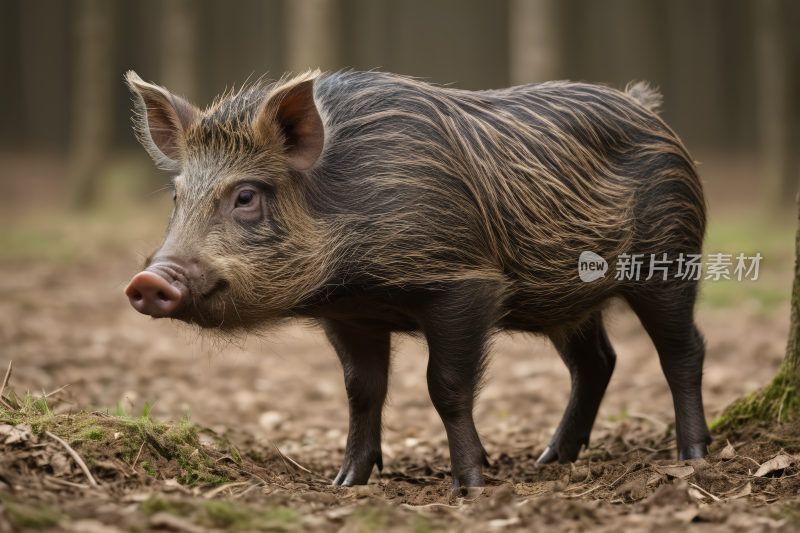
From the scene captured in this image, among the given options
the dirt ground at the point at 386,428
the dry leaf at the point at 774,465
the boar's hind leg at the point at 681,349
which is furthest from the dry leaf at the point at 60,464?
the boar's hind leg at the point at 681,349

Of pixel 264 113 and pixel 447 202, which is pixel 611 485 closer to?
pixel 447 202

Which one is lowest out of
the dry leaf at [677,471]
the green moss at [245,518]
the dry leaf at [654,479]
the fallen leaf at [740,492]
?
the fallen leaf at [740,492]

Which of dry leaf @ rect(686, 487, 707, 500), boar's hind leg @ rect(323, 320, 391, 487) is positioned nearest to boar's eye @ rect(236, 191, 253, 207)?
boar's hind leg @ rect(323, 320, 391, 487)

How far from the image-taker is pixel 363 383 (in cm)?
458

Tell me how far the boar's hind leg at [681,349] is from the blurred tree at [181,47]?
13.4m

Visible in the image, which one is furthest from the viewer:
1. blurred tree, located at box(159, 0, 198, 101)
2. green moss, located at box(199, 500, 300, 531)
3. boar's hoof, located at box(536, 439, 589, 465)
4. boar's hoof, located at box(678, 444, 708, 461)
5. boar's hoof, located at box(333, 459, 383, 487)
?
Answer: blurred tree, located at box(159, 0, 198, 101)

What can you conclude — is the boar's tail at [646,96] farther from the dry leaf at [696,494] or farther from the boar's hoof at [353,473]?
the boar's hoof at [353,473]

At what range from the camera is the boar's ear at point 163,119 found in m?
4.15

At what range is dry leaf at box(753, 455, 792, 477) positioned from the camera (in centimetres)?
376

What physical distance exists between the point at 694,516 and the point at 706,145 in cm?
2724

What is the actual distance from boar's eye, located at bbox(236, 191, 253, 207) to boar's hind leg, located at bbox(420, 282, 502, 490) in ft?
3.33

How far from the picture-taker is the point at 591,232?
4.34 metres

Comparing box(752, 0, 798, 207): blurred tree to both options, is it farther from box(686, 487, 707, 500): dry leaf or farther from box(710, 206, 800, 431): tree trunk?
box(686, 487, 707, 500): dry leaf

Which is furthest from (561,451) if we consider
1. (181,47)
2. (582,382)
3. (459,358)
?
(181,47)
